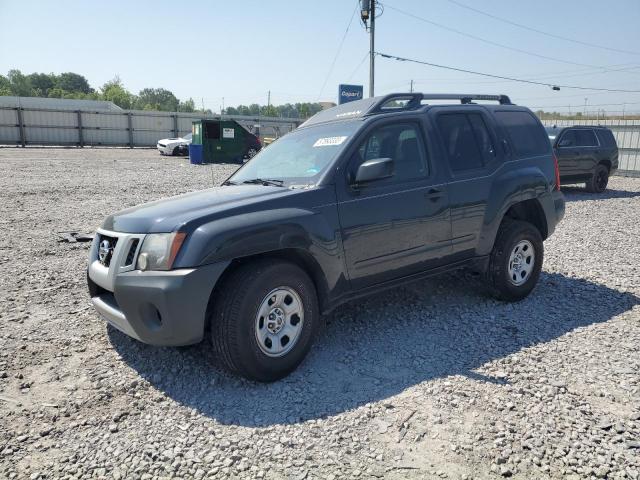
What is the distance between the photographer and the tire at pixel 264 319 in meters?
3.24

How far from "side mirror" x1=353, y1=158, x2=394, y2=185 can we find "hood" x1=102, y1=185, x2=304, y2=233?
0.50 metres

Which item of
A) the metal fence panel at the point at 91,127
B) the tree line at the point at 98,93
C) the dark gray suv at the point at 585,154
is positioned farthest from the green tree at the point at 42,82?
the dark gray suv at the point at 585,154

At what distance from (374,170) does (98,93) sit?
4688 inches

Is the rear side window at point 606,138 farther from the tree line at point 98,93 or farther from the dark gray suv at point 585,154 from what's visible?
the tree line at point 98,93

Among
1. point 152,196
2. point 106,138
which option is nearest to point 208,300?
point 152,196

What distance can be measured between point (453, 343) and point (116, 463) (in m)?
2.72

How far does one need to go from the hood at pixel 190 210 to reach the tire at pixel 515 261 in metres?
2.36

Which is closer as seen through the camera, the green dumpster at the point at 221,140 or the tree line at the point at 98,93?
the green dumpster at the point at 221,140

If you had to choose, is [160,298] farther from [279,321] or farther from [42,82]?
[42,82]

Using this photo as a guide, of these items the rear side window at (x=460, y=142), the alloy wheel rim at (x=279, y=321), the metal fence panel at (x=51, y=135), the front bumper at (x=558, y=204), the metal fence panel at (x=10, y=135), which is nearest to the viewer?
the alloy wheel rim at (x=279, y=321)

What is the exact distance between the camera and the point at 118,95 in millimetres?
105125

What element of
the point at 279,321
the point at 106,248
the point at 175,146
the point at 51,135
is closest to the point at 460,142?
the point at 279,321

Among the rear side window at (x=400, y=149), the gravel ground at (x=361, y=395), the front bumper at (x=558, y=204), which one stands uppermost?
the rear side window at (x=400, y=149)

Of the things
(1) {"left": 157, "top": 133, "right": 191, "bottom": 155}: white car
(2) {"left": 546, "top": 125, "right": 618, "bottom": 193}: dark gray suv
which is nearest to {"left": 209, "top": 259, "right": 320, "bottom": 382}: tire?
(2) {"left": 546, "top": 125, "right": 618, "bottom": 193}: dark gray suv
